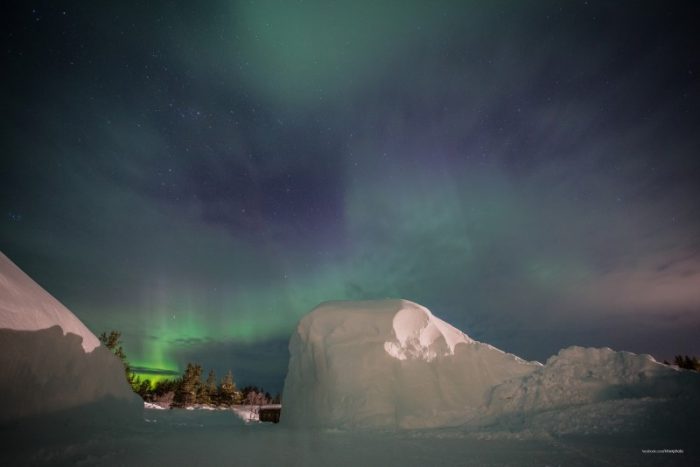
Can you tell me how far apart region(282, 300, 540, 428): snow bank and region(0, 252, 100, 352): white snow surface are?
11016 mm

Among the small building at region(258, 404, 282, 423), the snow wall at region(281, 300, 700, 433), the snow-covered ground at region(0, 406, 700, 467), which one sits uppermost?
the snow wall at region(281, 300, 700, 433)

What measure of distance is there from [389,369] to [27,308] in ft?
48.6

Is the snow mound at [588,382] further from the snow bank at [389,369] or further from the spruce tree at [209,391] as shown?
the spruce tree at [209,391]

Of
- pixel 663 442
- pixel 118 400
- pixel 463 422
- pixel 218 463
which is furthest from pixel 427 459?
pixel 118 400

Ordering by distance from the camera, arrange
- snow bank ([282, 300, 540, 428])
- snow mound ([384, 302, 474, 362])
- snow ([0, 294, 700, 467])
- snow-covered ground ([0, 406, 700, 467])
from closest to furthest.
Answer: snow-covered ground ([0, 406, 700, 467]), snow ([0, 294, 700, 467]), snow bank ([282, 300, 540, 428]), snow mound ([384, 302, 474, 362])

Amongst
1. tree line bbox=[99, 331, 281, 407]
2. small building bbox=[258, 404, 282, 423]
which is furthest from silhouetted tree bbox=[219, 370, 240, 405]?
small building bbox=[258, 404, 282, 423]

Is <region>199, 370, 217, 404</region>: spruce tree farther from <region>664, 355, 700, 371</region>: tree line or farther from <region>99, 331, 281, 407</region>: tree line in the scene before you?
<region>664, 355, 700, 371</region>: tree line

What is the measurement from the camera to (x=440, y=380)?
1630 centimetres

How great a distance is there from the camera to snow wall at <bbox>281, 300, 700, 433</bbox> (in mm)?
11539

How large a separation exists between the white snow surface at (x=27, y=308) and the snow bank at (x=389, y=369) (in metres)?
11.0

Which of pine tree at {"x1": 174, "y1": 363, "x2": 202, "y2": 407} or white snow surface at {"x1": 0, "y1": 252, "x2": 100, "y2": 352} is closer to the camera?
white snow surface at {"x1": 0, "y1": 252, "x2": 100, "y2": 352}

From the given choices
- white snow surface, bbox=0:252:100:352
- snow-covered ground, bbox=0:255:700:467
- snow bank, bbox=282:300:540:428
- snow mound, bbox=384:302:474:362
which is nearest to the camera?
snow-covered ground, bbox=0:255:700:467

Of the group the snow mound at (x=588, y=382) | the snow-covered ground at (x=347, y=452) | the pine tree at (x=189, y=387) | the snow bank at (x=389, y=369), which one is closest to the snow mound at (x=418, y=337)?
the snow bank at (x=389, y=369)

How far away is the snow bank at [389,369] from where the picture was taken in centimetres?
1509
